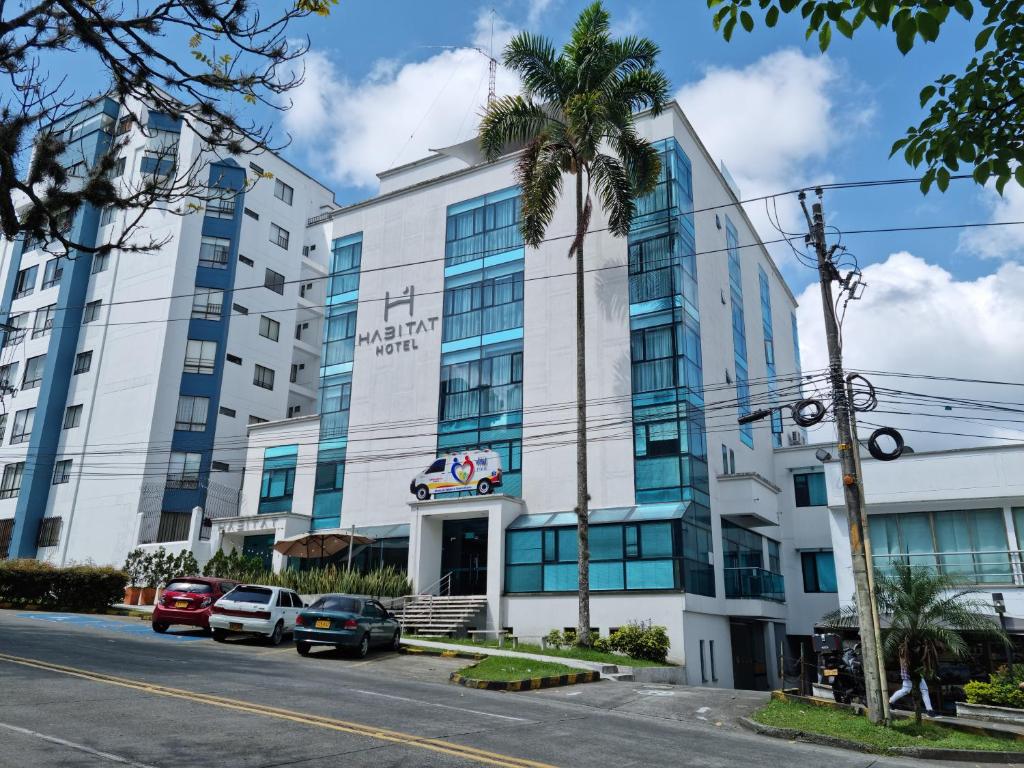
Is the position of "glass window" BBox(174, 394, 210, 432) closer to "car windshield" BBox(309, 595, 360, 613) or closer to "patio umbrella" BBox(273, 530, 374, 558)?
"patio umbrella" BBox(273, 530, 374, 558)

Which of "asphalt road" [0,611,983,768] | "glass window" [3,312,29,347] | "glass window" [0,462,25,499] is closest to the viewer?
"asphalt road" [0,611,983,768]

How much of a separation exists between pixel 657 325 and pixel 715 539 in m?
8.11

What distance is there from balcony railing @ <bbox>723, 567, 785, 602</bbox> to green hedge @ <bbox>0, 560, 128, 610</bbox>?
23244 millimetres

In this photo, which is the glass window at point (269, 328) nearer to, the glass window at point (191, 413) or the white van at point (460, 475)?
the glass window at point (191, 413)

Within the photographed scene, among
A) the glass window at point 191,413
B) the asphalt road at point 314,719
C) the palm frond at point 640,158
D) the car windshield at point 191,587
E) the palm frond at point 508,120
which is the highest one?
the palm frond at point 508,120

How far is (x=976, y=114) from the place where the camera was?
22.0ft

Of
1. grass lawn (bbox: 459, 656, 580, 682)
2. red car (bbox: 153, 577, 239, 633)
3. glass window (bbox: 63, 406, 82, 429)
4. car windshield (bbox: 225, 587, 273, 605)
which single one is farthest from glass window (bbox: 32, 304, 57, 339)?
grass lawn (bbox: 459, 656, 580, 682)

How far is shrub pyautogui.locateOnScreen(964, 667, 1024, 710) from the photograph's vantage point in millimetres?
16906

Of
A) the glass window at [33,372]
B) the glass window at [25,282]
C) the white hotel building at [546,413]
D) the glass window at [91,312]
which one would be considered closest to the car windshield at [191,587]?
the white hotel building at [546,413]

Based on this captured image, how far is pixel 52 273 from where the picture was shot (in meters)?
52.0

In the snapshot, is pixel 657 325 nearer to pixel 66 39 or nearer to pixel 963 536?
pixel 963 536

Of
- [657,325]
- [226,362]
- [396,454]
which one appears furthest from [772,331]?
[226,362]

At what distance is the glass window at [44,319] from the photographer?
49.4m

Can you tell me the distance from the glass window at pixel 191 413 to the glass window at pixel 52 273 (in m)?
14.2
